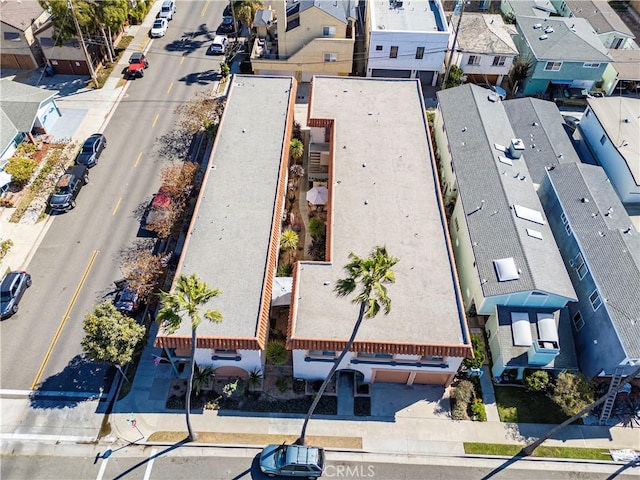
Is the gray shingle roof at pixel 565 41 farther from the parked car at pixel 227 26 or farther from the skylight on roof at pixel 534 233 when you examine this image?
the parked car at pixel 227 26

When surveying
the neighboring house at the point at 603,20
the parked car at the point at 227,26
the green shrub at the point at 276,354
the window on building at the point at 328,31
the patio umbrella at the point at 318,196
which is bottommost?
the green shrub at the point at 276,354

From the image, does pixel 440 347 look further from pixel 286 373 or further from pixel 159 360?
pixel 159 360

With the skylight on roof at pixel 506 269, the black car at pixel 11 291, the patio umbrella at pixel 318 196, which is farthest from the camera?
the patio umbrella at pixel 318 196

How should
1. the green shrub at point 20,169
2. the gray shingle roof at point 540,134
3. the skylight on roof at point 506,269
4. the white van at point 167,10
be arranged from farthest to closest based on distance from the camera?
the white van at point 167,10 < the green shrub at point 20,169 < the gray shingle roof at point 540,134 < the skylight on roof at point 506,269

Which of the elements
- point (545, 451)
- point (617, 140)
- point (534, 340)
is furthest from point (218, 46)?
point (545, 451)

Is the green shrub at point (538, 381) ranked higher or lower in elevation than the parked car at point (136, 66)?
lower

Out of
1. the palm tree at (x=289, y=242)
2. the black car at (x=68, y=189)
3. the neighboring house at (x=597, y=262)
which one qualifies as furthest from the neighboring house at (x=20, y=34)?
the neighboring house at (x=597, y=262)

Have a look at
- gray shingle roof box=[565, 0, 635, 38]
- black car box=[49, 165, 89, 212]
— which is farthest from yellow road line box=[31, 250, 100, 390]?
gray shingle roof box=[565, 0, 635, 38]
